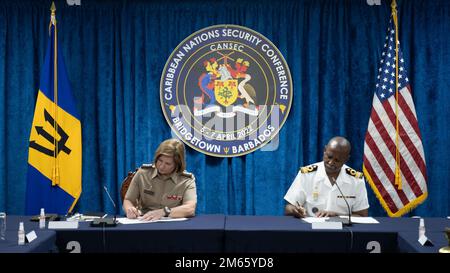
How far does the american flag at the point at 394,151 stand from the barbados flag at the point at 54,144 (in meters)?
2.69

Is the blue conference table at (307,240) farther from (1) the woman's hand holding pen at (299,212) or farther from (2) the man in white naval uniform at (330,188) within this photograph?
(2) the man in white naval uniform at (330,188)

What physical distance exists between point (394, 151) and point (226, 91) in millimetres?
1653

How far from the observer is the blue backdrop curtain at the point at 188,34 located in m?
5.34

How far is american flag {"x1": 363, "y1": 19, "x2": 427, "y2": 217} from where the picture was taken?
5.01 meters

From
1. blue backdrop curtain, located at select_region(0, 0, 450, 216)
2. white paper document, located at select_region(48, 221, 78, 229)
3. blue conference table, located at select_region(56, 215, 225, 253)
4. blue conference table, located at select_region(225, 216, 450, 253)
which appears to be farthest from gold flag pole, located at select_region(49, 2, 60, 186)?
blue conference table, located at select_region(225, 216, 450, 253)

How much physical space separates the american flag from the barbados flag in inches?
106

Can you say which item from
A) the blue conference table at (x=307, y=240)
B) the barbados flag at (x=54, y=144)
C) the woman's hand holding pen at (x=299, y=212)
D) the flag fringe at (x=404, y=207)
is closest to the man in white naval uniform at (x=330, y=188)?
the woman's hand holding pen at (x=299, y=212)

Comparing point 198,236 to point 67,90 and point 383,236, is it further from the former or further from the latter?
point 67,90

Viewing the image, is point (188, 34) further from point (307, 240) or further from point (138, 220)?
point (307, 240)

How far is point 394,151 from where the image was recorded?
504 centimetres

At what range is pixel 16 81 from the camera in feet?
18.0

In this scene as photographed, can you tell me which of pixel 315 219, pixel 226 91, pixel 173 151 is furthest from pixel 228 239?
pixel 226 91
